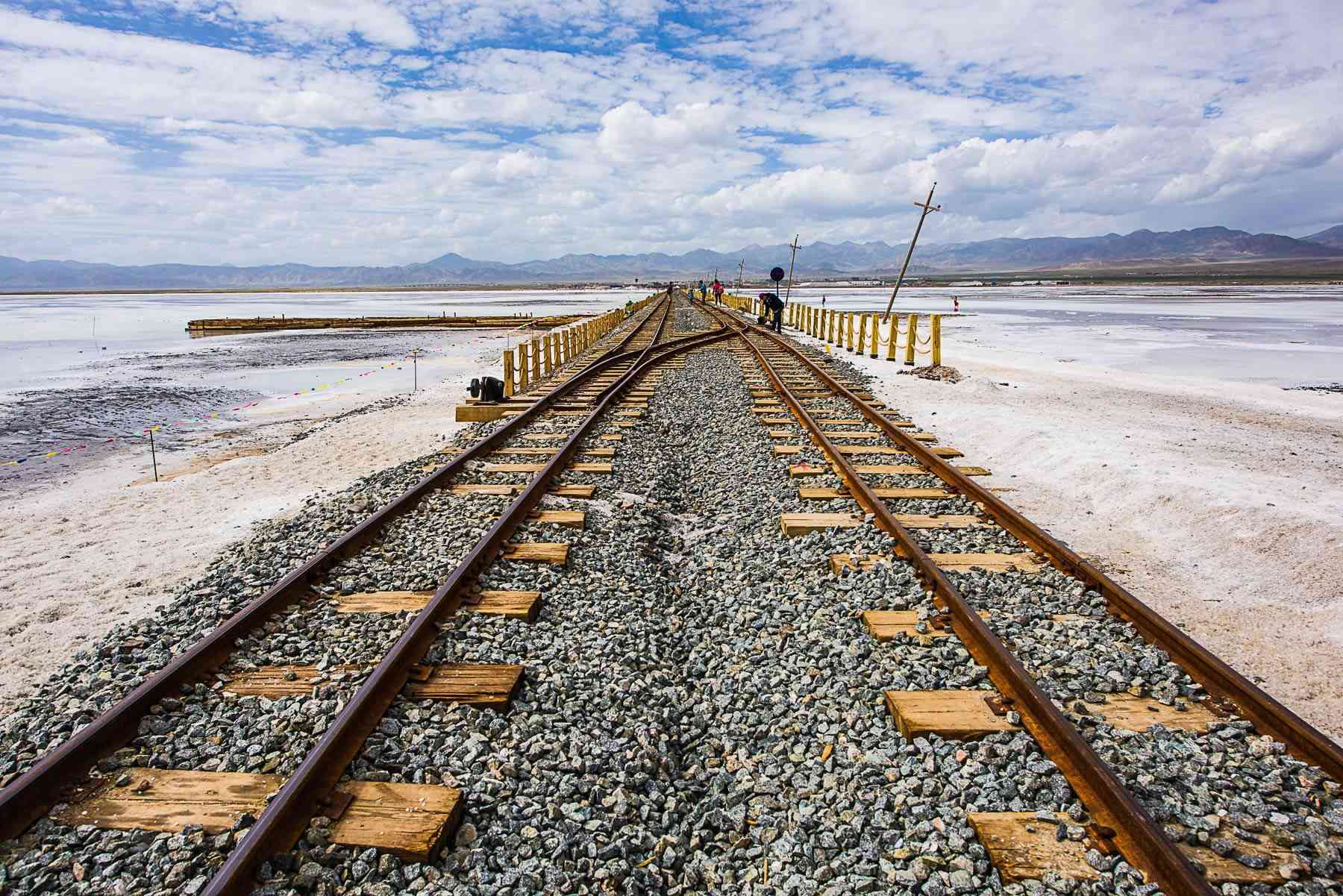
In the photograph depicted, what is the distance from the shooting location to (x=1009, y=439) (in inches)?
434

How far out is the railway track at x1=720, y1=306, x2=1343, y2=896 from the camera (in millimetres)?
2936

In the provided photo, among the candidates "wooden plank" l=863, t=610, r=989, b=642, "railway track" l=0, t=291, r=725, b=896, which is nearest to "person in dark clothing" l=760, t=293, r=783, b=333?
"railway track" l=0, t=291, r=725, b=896

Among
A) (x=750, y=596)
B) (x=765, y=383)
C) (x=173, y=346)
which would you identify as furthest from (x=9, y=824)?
(x=173, y=346)

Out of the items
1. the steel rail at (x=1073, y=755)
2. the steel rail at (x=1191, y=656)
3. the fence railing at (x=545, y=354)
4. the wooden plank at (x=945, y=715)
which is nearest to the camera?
the steel rail at (x=1073, y=755)

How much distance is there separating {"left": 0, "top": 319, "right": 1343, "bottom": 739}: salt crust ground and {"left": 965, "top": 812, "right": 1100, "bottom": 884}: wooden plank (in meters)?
2.20

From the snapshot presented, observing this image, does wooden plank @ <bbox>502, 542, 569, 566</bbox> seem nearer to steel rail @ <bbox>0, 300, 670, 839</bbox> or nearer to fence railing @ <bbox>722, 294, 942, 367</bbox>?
steel rail @ <bbox>0, 300, 670, 839</bbox>

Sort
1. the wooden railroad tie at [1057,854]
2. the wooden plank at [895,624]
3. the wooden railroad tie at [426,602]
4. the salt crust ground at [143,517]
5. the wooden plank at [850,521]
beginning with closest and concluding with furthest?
the wooden railroad tie at [1057,854]
the wooden plank at [895,624]
the wooden railroad tie at [426,602]
the salt crust ground at [143,517]
the wooden plank at [850,521]

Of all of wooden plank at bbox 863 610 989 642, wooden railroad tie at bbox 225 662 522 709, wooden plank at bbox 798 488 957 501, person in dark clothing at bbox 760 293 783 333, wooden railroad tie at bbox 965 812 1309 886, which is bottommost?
wooden railroad tie at bbox 965 812 1309 886

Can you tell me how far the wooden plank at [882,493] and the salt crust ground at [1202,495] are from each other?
3.20 feet

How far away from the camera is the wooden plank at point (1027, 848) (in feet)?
9.29

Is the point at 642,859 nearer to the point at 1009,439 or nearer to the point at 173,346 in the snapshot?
the point at 1009,439

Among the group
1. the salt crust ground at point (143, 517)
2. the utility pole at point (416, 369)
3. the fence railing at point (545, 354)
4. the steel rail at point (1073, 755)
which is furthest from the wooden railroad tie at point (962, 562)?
the utility pole at point (416, 369)

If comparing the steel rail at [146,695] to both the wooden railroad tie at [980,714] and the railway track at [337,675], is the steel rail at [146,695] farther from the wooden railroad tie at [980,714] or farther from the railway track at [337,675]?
the wooden railroad tie at [980,714]

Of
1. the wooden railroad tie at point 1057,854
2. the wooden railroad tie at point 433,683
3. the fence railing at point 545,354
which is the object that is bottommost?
the wooden railroad tie at point 1057,854
